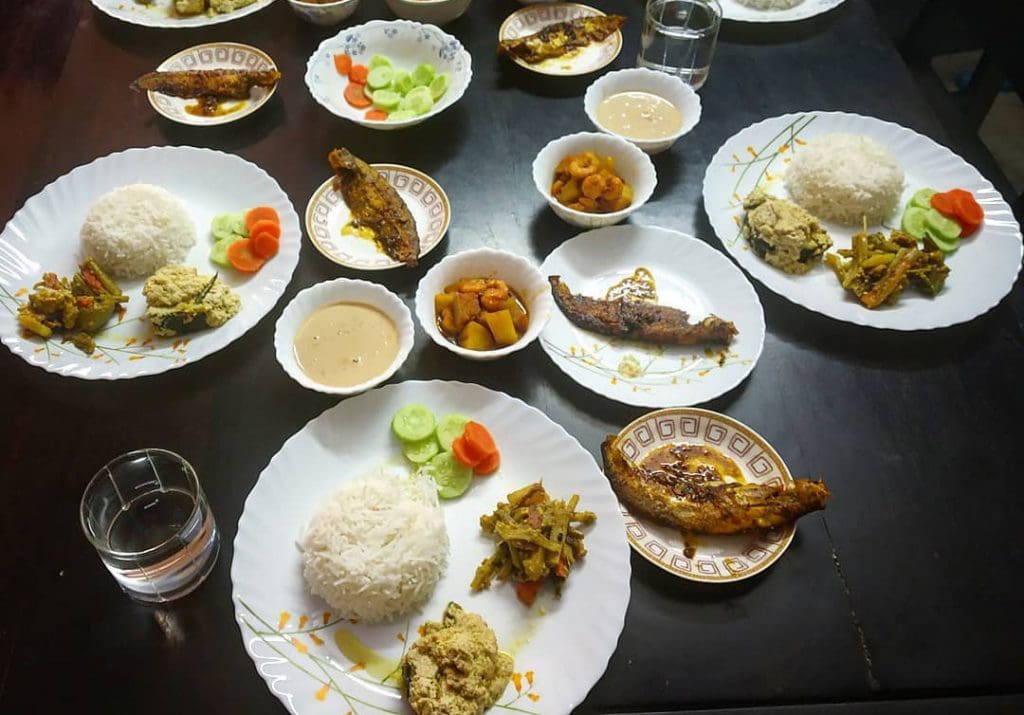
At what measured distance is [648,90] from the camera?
2.91 meters

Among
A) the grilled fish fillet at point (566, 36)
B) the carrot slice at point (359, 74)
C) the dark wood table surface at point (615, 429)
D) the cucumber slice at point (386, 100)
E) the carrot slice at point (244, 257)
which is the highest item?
the grilled fish fillet at point (566, 36)

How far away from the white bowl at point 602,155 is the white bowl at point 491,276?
14.5 inches

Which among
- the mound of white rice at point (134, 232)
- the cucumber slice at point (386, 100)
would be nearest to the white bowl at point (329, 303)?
the mound of white rice at point (134, 232)

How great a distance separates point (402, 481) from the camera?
1.87m

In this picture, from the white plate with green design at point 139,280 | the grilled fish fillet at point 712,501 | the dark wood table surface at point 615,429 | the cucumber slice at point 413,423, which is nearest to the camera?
the dark wood table surface at point 615,429

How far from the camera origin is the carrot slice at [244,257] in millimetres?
2336

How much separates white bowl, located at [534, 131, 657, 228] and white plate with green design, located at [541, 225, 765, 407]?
9cm

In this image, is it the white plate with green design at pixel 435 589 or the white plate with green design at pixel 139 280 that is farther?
the white plate with green design at pixel 139 280

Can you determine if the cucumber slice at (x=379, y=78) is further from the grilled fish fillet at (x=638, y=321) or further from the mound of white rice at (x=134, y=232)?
the grilled fish fillet at (x=638, y=321)

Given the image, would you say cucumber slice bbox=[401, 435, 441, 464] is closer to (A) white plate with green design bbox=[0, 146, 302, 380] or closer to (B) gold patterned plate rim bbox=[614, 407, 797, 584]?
(B) gold patterned plate rim bbox=[614, 407, 797, 584]

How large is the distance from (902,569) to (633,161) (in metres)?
1.54

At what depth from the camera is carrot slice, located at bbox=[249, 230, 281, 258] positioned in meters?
2.34

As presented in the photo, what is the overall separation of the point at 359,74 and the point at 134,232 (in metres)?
1.18

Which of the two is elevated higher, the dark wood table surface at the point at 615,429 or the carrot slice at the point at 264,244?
the carrot slice at the point at 264,244
